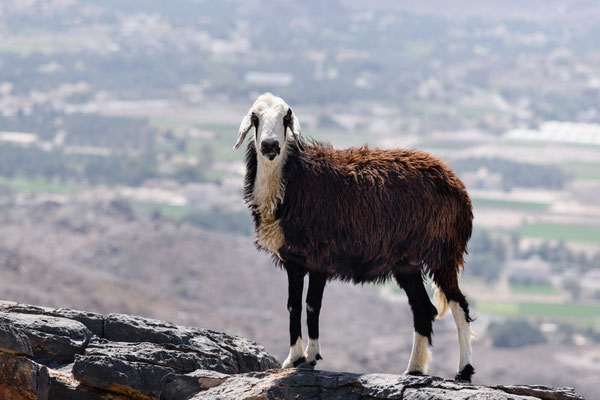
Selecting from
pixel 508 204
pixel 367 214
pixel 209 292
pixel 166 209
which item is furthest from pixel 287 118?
pixel 508 204

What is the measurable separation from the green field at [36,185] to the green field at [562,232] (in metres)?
70.2

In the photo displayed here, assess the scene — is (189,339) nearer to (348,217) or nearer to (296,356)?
(296,356)

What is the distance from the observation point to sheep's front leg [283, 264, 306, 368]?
13.9m

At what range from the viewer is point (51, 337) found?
46.4 feet

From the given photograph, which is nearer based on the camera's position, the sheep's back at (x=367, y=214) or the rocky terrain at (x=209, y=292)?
the sheep's back at (x=367, y=214)

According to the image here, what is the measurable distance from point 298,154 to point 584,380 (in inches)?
3433

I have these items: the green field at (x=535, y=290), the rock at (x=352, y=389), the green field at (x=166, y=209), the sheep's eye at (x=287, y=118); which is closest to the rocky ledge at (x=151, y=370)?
the rock at (x=352, y=389)

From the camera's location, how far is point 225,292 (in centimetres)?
11088

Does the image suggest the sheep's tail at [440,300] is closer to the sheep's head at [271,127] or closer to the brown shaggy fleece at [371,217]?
the brown shaggy fleece at [371,217]

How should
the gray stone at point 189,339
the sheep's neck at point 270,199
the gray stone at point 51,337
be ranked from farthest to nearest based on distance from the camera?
1. the gray stone at point 189,339
2. the gray stone at point 51,337
3. the sheep's neck at point 270,199

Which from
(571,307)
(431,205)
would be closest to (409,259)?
(431,205)

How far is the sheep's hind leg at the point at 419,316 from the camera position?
14.2 m

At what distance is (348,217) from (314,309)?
1169 mm

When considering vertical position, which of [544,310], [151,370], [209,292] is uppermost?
[151,370]
